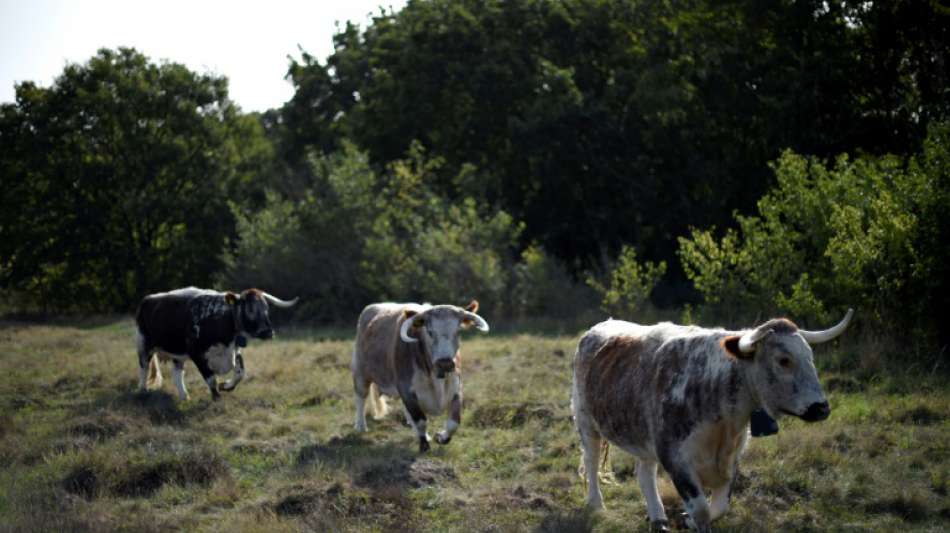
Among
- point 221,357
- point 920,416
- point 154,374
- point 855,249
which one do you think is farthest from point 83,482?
point 855,249

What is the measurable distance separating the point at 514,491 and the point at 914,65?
60.4 ft

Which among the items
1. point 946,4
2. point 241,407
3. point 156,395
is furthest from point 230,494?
point 946,4

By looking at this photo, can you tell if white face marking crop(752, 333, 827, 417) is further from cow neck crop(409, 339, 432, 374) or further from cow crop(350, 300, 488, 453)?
cow neck crop(409, 339, 432, 374)

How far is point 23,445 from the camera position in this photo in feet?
37.0

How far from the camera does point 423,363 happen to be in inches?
450

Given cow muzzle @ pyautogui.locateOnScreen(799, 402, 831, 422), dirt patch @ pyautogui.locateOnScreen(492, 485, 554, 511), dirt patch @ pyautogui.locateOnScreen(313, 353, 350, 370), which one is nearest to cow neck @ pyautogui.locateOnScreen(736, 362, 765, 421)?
cow muzzle @ pyautogui.locateOnScreen(799, 402, 831, 422)

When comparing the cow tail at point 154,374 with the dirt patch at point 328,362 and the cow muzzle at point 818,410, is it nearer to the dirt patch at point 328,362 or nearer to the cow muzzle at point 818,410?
the dirt patch at point 328,362

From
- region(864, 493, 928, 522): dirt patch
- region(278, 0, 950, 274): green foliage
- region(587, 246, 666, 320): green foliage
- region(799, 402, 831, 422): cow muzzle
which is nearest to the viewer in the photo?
region(799, 402, 831, 422): cow muzzle

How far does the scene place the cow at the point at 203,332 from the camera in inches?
598

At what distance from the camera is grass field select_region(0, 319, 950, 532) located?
8.00m

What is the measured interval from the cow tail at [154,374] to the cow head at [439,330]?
6307 mm

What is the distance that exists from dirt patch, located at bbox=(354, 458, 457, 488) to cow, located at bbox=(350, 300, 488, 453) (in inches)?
38.9

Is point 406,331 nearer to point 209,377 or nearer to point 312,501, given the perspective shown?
point 312,501

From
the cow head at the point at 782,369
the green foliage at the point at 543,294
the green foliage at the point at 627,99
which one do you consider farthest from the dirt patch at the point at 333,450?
the green foliage at the point at 627,99
